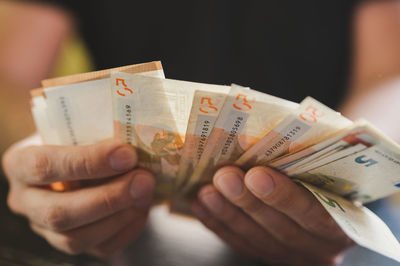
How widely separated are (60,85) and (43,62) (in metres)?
1.13

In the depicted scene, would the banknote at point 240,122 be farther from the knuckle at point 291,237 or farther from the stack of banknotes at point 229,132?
the knuckle at point 291,237

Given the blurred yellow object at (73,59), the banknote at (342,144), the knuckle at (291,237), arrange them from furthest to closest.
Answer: the blurred yellow object at (73,59) < the knuckle at (291,237) < the banknote at (342,144)

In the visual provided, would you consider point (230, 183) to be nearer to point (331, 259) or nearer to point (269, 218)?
point (269, 218)

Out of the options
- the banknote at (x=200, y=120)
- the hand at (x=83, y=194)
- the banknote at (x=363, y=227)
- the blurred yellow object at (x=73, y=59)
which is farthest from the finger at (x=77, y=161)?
the blurred yellow object at (x=73, y=59)

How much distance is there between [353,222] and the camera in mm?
419

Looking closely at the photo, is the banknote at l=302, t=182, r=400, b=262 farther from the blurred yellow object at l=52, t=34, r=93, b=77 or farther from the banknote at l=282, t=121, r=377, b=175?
the blurred yellow object at l=52, t=34, r=93, b=77

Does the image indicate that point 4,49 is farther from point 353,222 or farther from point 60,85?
point 353,222

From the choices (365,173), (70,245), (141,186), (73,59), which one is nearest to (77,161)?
(141,186)

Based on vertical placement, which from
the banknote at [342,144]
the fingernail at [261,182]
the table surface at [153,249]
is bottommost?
the table surface at [153,249]

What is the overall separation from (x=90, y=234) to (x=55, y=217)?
89 mm

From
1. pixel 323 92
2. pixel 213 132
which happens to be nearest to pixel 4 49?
pixel 213 132

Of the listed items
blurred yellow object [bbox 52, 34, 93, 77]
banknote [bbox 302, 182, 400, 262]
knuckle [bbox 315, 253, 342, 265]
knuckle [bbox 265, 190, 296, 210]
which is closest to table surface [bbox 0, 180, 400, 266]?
knuckle [bbox 315, 253, 342, 265]

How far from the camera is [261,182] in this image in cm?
44

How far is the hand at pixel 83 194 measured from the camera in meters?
0.49
